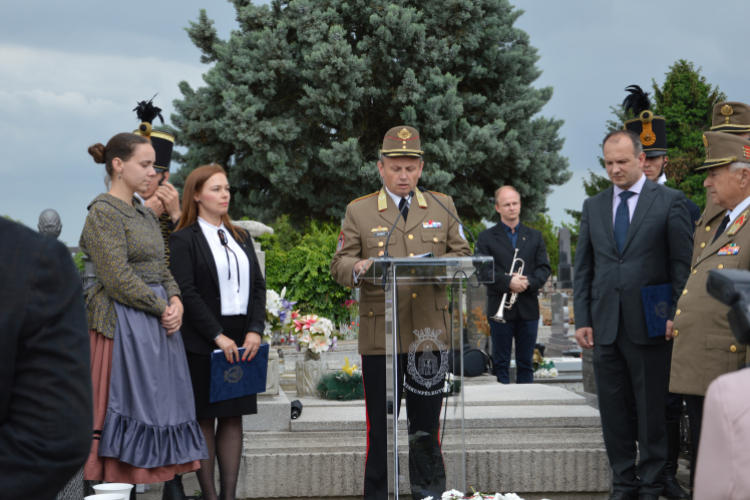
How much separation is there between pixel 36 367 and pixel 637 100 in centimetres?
523

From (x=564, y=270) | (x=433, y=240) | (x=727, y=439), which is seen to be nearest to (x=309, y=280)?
(x=564, y=270)

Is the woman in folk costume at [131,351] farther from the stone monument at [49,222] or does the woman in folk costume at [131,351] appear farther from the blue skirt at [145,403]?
the stone monument at [49,222]

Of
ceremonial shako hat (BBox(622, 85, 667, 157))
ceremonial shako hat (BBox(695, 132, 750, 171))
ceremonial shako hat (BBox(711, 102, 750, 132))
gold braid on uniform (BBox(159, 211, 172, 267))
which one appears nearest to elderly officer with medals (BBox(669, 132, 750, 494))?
ceremonial shako hat (BBox(695, 132, 750, 171))

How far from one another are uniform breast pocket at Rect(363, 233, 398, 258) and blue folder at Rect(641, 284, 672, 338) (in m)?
1.56

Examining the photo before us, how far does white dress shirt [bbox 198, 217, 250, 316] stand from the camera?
4004 millimetres

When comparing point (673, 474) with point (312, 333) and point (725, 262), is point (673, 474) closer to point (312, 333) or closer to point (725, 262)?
point (725, 262)

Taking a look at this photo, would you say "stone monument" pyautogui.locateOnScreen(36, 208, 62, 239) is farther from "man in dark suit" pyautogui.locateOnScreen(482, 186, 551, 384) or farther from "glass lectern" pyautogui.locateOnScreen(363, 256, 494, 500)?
"glass lectern" pyautogui.locateOnScreen(363, 256, 494, 500)

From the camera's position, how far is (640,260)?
4.24 meters

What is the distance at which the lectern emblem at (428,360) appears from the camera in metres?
3.64

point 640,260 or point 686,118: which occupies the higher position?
point 686,118

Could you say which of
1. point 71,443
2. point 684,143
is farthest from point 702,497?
point 684,143

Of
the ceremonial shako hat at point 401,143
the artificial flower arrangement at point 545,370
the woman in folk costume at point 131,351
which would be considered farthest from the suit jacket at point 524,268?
the woman in folk costume at point 131,351

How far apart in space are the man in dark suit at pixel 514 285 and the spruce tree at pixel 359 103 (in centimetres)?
976

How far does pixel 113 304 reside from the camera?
364 cm
